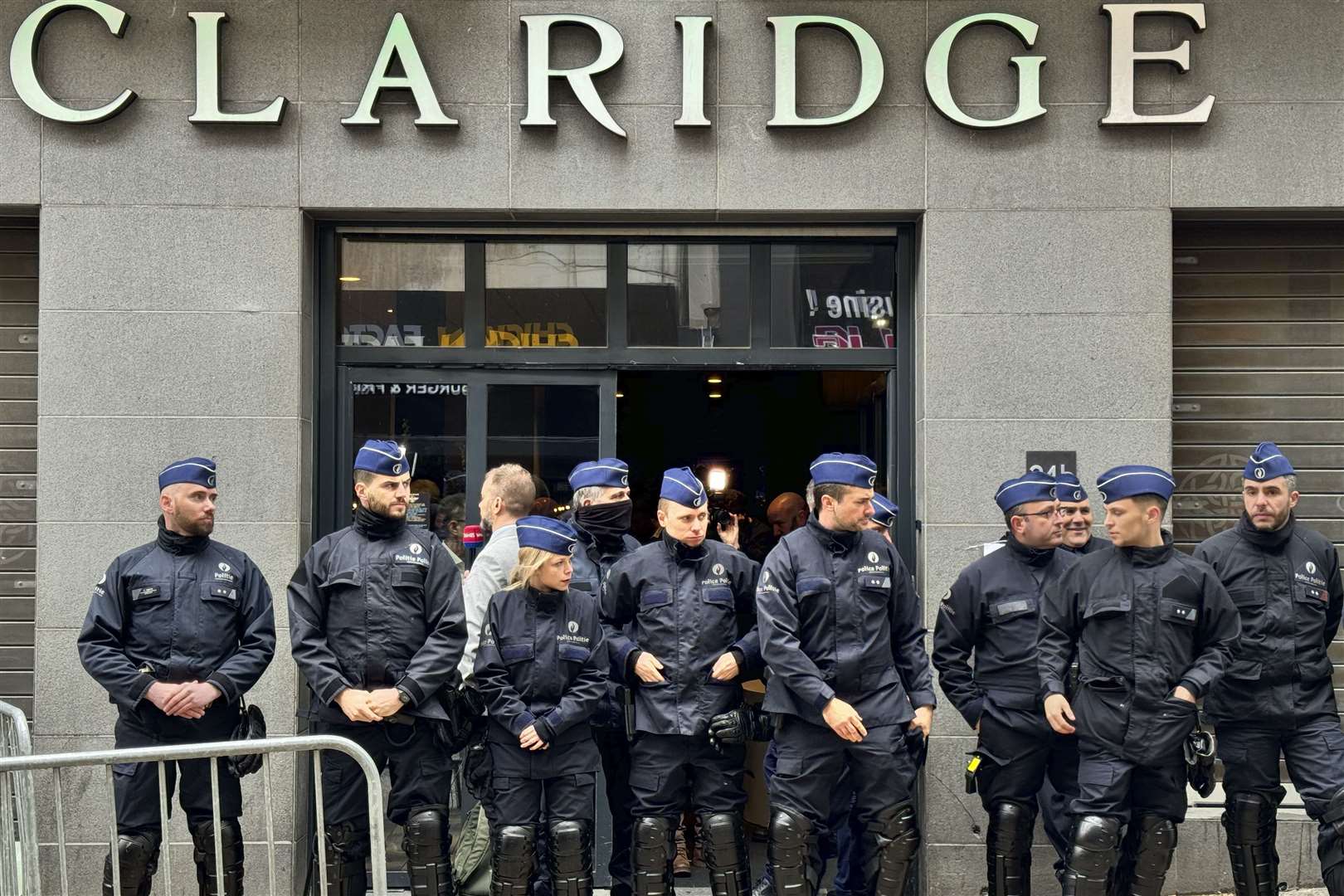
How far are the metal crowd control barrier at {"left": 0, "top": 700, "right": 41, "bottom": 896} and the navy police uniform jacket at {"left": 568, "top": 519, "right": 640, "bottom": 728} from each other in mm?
2357

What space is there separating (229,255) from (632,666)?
3.31 m

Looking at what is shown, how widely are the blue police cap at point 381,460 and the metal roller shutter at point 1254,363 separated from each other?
176 inches

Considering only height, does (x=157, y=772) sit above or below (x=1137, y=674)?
below

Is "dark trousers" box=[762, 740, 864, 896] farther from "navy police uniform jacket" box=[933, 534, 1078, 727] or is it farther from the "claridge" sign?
the "claridge" sign

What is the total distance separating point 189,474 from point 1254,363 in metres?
5.82

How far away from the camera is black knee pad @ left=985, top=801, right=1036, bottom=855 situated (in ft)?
21.5

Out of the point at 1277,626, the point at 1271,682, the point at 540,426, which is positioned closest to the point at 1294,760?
the point at 1271,682

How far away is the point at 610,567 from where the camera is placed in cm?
664

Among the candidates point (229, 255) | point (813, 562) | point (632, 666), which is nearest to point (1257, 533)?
point (813, 562)

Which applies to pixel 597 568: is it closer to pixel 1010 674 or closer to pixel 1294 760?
pixel 1010 674

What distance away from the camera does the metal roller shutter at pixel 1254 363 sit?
796 centimetres

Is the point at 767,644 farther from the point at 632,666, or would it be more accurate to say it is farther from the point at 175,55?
the point at 175,55

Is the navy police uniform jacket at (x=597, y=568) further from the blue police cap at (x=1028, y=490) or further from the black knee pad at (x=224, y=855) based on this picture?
the blue police cap at (x=1028, y=490)

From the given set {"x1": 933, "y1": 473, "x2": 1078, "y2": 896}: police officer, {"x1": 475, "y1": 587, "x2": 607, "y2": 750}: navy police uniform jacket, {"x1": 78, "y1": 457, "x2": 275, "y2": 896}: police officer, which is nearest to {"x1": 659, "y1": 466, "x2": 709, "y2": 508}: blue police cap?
{"x1": 475, "y1": 587, "x2": 607, "y2": 750}: navy police uniform jacket
